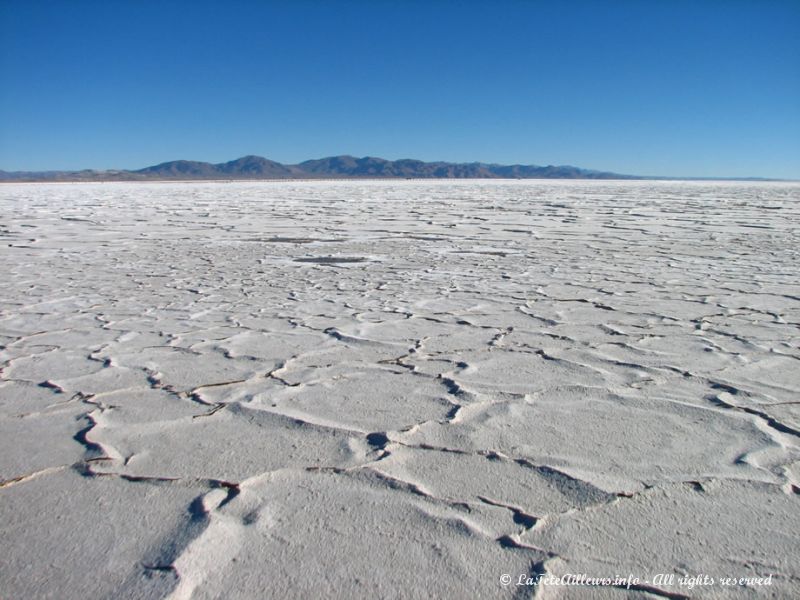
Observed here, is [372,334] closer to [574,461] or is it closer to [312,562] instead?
[574,461]

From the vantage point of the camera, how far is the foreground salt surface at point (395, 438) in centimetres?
120

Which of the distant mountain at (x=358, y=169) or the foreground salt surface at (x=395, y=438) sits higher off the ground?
the foreground salt surface at (x=395, y=438)

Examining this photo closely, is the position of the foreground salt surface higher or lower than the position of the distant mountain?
higher

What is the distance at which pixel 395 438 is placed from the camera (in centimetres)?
172

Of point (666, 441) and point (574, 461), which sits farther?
point (666, 441)

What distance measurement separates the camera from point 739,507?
1.37 meters

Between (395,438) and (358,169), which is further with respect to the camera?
(358,169)

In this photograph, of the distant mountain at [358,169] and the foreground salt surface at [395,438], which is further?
the distant mountain at [358,169]

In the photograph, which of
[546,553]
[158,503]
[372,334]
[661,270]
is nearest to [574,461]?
[546,553]

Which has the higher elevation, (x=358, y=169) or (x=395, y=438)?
(x=395, y=438)

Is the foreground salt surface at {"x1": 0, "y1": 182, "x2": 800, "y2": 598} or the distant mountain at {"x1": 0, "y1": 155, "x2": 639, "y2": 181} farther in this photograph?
the distant mountain at {"x1": 0, "y1": 155, "x2": 639, "y2": 181}

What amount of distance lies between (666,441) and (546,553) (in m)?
0.62

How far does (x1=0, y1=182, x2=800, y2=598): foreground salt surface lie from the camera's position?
3.94ft

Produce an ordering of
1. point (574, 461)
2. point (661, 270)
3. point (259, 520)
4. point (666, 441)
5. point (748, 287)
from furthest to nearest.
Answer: point (661, 270) < point (748, 287) < point (666, 441) < point (574, 461) < point (259, 520)
